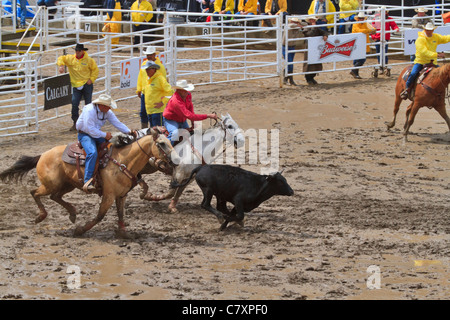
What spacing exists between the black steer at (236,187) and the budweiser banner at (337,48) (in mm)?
8664

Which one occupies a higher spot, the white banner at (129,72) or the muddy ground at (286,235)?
the white banner at (129,72)

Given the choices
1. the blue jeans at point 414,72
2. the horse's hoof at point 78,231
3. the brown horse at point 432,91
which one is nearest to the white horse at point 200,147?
the horse's hoof at point 78,231


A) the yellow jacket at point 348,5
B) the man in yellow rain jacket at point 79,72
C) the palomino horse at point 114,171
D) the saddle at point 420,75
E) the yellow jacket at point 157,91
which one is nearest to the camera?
the palomino horse at point 114,171

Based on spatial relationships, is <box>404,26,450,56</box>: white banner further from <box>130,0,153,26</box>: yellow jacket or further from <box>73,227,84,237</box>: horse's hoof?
<box>73,227,84,237</box>: horse's hoof

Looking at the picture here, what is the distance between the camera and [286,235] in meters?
9.29

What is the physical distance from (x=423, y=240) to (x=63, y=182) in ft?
14.1

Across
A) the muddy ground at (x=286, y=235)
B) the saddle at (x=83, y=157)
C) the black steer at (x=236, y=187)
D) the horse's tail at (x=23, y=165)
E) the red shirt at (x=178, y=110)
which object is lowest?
the muddy ground at (x=286, y=235)

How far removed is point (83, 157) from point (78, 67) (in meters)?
5.53

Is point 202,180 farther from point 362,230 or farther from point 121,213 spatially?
point 362,230

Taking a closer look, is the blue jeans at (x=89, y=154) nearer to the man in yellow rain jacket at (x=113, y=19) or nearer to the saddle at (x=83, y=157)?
the saddle at (x=83, y=157)

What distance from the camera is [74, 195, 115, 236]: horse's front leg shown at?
29.8 ft

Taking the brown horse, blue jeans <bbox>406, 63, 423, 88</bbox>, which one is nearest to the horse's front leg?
the brown horse

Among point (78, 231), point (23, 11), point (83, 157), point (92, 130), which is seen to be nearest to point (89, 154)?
point (83, 157)

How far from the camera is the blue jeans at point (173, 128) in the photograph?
1031 cm
